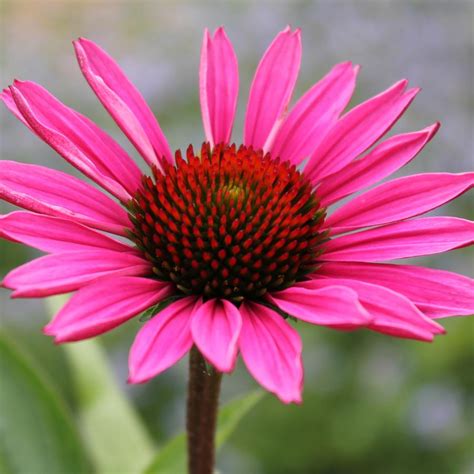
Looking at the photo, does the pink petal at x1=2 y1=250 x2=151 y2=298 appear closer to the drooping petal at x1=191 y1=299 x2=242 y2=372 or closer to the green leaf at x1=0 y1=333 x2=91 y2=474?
the drooping petal at x1=191 y1=299 x2=242 y2=372

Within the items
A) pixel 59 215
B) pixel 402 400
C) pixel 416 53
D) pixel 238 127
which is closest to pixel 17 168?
pixel 59 215

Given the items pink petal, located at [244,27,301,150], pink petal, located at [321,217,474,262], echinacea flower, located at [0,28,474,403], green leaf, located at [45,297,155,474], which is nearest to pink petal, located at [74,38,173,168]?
echinacea flower, located at [0,28,474,403]

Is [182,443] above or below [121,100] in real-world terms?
below

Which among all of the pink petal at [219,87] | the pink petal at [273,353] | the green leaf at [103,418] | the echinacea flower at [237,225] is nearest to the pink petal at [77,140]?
the echinacea flower at [237,225]

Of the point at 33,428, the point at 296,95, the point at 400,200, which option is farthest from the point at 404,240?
the point at 296,95

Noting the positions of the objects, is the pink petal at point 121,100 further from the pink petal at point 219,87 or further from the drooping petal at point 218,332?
the drooping petal at point 218,332

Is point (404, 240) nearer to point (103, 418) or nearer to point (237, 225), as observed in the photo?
point (237, 225)
